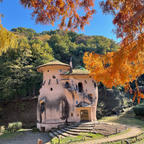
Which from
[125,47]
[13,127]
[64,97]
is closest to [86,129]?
[64,97]

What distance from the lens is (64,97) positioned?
1933cm

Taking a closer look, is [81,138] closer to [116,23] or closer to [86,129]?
[86,129]

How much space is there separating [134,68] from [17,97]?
1252 inches

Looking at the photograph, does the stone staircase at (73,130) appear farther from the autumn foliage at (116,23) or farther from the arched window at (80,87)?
the autumn foliage at (116,23)

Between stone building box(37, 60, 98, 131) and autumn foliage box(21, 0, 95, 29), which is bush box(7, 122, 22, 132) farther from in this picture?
autumn foliage box(21, 0, 95, 29)

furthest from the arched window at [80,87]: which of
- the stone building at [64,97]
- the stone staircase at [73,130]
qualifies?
the stone staircase at [73,130]

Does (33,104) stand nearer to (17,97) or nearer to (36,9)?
(17,97)

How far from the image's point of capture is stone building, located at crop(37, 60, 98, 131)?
18594 millimetres

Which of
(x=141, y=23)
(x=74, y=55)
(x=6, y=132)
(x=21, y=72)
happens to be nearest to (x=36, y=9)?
(x=141, y=23)

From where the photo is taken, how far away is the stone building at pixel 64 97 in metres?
18.6

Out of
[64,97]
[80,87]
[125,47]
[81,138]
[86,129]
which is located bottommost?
[81,138]

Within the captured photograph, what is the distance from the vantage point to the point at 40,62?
3562 centimetres

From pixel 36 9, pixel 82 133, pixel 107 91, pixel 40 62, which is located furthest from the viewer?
pixel 40 62

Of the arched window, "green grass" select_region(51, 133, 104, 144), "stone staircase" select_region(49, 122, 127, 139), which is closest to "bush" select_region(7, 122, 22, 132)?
"stone staircase" select_region(49, 122, 127, 139)
